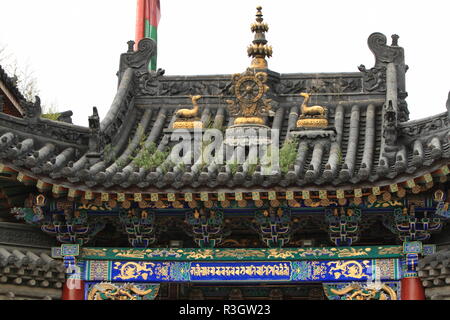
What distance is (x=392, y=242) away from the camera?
59.6 ft

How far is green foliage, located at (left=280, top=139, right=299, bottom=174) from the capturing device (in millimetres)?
17688

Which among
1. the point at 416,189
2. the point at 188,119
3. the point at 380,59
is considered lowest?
the point at 416,189

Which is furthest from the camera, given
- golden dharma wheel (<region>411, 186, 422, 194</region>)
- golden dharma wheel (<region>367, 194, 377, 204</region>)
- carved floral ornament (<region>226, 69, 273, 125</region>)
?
carved floral ornament (<region>226, 69, 273, 125</region>)

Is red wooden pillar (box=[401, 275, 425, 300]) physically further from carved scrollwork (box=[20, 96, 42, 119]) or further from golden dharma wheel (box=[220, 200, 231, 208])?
carved scrollwork (box=[20, 96, 42, 119])

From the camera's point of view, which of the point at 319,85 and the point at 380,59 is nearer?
the point at 380,59

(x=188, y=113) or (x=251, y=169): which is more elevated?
(x=188, y=113)

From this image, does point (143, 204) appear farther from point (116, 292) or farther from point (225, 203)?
point (116, 292)

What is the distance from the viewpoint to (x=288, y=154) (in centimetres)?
1811

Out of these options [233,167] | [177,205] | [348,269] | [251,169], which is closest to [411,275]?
[348,269]

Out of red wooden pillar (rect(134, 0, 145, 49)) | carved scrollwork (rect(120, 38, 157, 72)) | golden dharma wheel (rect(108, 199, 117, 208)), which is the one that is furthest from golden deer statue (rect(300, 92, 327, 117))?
red wooden pillar (rect(134, 0, 145, 49))

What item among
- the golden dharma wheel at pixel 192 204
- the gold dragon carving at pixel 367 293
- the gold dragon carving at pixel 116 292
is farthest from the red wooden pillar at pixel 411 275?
the gold dragon carving at pixel 116 292
